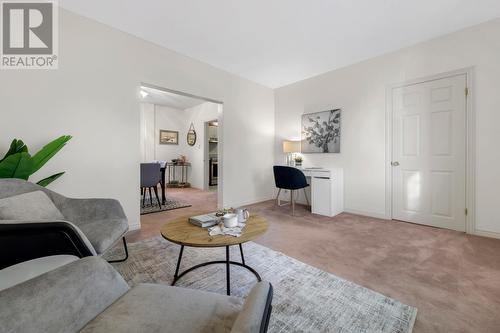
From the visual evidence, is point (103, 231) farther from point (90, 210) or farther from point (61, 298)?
point (61, 298)

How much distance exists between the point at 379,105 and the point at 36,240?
4.02 m

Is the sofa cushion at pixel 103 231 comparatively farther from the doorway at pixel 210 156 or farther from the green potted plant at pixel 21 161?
the doorway at pixel 210 156

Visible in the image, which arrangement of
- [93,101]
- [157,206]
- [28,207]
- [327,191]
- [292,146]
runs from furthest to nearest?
1. [292,146]
2. [157,206]
3. [327,191]
4. [93,101]
5. [28,207]

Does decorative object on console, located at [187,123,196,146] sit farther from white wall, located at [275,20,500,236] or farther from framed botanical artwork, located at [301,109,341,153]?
framed botanical artwork, located at [301,109,341,153]

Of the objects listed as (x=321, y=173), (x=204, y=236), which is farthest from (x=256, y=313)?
(x=321, y=173)

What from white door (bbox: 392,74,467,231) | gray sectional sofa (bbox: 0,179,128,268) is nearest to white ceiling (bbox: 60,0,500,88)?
white door (bbox: 392,74,467,231)

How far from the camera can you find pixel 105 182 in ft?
8.26

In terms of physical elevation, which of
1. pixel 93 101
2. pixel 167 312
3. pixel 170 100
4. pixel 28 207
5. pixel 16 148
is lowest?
pixel 167 312

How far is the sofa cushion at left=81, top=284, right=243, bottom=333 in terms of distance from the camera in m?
0.67

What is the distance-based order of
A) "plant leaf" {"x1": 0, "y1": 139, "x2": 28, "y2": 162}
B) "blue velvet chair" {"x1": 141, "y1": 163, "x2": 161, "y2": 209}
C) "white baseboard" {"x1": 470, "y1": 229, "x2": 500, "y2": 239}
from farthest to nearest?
"blue velvet chair" {"x1": 141, "y1": 163, "x2": 161, "y2": 209} < "white baseboard" {"x1": 470, "y1": 229, "x2": 500, "y2": 239} < "plant leaf" {"x1": 0, "y1": 139, "x2": 28, "y2": 162}

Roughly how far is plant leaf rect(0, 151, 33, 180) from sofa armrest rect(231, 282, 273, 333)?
2.13 m

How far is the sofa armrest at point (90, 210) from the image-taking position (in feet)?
5.73

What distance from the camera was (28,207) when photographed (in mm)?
1420

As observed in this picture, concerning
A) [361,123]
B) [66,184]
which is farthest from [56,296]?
[361,123]
